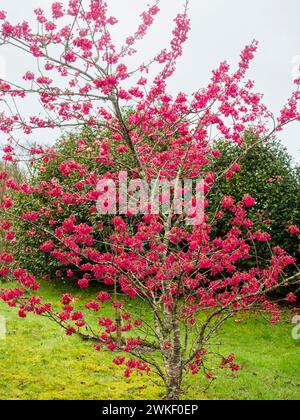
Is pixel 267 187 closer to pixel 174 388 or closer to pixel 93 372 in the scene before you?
pixel 93 372

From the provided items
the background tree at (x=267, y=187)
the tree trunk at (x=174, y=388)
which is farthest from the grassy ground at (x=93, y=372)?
the background tree at (x=267, y=187)

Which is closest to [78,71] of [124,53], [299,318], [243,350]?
[124,53]

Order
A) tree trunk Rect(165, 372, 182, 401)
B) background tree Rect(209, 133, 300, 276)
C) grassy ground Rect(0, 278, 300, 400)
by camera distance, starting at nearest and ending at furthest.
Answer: tree trunk Rect(165, 372, 182, 401) → grassy ground Rect(0, 278, 300, 400) → background tree Rect(209, 133, 300, 276)

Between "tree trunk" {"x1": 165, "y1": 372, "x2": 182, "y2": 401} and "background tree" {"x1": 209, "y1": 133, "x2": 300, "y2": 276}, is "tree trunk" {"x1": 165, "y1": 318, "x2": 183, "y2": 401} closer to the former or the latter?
"tree trunk" {"x1": 165, "y1": 372, "x2": 182, "y2": 401}

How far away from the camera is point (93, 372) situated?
328 inches

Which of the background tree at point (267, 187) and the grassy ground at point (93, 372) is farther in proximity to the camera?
the background tree at point (267, 187)

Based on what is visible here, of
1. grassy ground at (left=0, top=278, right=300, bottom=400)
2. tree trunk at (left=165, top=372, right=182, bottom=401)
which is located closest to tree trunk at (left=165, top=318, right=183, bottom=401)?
tree trunk at (left=165, top=372, right=182, bottom=401)

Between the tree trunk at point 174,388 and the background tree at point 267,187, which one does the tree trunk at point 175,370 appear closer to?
the tree trunk at point 174,388

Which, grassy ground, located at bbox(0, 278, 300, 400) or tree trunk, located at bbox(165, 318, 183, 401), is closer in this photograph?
tree trunk, located at bbox(165, 318, 183, 401)

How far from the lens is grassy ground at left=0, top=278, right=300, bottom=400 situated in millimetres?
7520

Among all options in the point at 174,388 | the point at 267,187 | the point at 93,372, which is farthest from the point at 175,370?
the point at 267,187

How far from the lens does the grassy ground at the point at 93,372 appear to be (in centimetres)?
752
